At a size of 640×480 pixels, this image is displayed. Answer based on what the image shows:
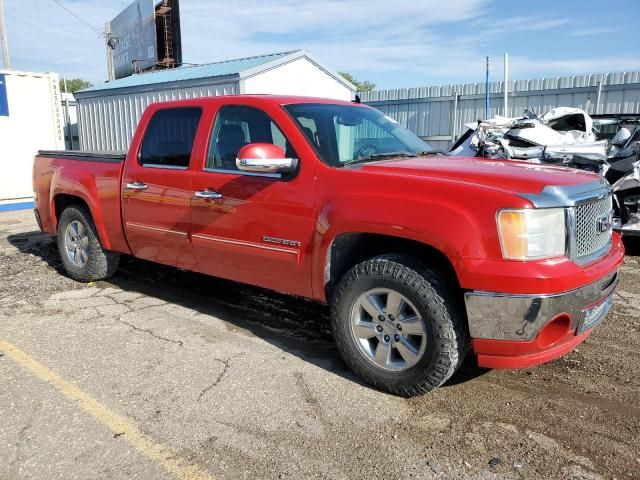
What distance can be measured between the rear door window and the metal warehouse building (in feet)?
21.5

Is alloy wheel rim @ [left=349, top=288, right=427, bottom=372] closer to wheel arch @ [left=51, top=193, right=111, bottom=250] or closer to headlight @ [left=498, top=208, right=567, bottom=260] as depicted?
headlight @ [left=498, top=208, right=567, bottom=260]

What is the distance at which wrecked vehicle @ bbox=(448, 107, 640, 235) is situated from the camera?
6496mm

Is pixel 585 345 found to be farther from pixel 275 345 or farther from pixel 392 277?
pixel 275 345

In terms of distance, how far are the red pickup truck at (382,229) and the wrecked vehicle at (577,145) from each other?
3136 mm

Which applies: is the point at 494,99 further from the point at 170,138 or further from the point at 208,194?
the point at 208,194

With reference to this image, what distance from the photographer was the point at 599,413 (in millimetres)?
3146

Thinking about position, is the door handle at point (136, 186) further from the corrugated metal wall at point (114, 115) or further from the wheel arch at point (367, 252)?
the corrugated metal wall at point (114, 115)

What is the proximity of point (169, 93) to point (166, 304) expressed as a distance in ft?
32.9

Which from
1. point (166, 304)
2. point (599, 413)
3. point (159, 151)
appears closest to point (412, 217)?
point (599, 413)

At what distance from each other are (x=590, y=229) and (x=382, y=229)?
1.22m

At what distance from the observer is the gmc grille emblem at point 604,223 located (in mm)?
3296

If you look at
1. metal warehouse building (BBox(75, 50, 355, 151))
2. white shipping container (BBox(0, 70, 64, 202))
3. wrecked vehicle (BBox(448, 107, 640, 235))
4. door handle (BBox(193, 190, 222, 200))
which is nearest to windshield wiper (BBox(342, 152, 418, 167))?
door handle (BBox(193, 190, 222, 200))

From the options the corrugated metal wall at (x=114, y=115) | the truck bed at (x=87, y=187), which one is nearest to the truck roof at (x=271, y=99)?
the truck bed at (x=87, y=187)

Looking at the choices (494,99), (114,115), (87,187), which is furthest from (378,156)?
(114,115)
